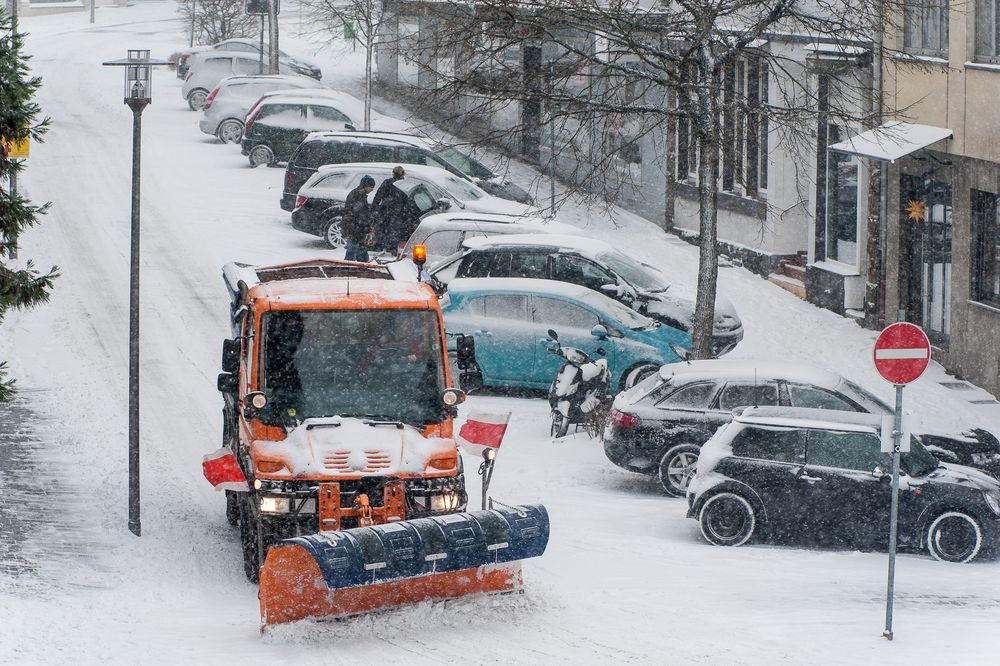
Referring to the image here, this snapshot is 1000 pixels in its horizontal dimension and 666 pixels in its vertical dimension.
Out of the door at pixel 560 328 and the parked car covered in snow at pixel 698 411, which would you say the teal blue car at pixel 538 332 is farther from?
the parked car covered in snow at pixel 698 411

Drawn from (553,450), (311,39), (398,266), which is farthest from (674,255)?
(311,39)

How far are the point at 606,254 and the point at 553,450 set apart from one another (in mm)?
4754

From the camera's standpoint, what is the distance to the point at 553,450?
1719 cm

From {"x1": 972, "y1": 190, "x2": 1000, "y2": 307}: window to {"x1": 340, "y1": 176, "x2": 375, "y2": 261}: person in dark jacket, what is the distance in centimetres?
885

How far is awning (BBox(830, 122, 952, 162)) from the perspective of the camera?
71.0 feet

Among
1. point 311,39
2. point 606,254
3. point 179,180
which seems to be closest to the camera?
point 606,254

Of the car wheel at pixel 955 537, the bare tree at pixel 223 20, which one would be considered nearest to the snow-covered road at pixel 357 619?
the car wheel at pixel 955 537

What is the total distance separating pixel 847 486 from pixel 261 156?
897 inches

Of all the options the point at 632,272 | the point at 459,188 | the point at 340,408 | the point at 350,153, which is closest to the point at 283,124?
the point at 350,153

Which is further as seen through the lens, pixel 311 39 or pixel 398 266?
pixel 311 39

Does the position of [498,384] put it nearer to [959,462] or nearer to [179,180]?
[959,462]

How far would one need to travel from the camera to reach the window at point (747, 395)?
610 inches

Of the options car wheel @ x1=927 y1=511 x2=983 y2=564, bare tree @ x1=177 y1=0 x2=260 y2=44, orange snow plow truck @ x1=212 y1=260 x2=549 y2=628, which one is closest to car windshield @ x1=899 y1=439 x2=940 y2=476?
car wheel @ x1=927 y1=511 x2=983 y2=564

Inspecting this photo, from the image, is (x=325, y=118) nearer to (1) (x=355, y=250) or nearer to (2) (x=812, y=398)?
(1) (x=355, y=250)
